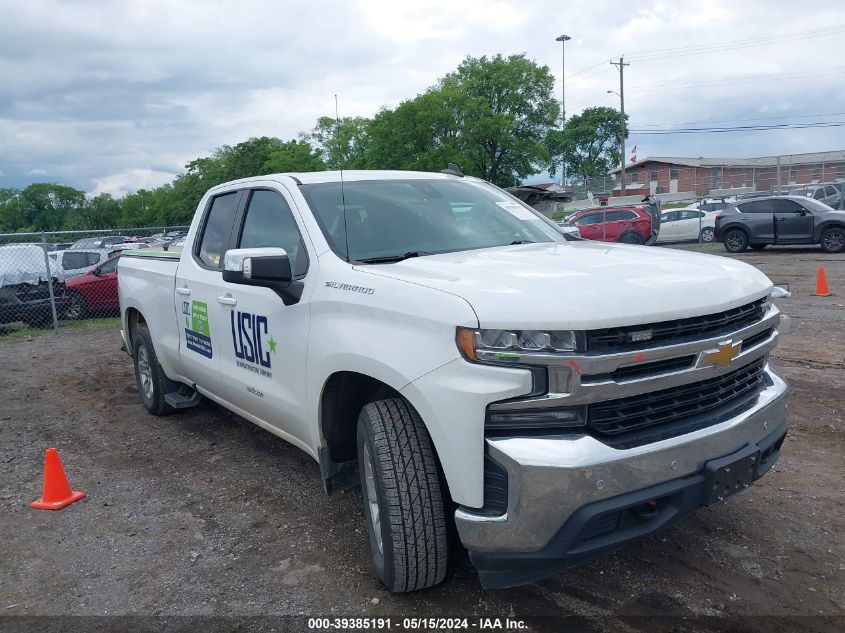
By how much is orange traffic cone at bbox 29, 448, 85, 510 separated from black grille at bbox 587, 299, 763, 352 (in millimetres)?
3570

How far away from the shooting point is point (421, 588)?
10.1 ft

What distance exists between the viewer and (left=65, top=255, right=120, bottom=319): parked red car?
1422 centimetres

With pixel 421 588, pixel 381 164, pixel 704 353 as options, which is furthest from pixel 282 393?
pixel 381 164

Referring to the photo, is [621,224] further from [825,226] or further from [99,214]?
[99,214]

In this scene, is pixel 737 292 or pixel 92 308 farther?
pixel 92 308

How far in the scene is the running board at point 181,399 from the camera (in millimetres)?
5910

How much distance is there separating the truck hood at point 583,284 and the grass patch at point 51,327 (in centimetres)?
1146

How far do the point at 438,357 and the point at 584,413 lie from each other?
1.85 ft

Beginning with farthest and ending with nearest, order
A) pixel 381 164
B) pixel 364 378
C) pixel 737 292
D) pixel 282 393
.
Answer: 1. pixel 381 164
2. pixel 282 393
3. pixel 364 378
4. pixel 737 292

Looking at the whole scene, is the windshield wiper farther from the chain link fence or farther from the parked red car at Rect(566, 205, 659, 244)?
the parked red car at Rect(566, 205, 659, 244)

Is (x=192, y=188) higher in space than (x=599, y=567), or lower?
higher

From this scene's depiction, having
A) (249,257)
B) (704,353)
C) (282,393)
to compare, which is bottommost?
(282,393)

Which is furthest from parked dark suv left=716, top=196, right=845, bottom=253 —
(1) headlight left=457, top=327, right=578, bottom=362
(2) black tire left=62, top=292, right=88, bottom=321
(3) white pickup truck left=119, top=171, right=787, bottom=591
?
(1) headlight left=457, top=327, right=578, bottom=362

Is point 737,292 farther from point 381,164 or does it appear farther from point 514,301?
point 381,164
